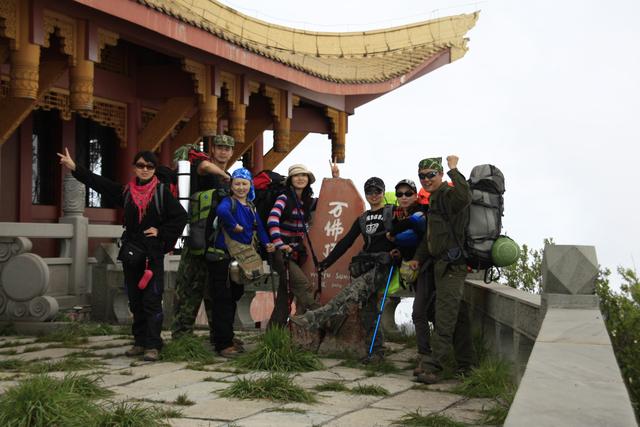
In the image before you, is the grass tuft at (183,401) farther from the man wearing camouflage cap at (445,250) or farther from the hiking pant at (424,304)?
the hiking pant at (424,304)

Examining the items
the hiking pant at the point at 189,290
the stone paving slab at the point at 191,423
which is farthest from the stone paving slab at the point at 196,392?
the hiking pant at the point at 189,290

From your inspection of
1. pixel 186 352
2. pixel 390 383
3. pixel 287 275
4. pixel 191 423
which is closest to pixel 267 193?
pixel 287 275

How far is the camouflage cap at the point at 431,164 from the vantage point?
681cm

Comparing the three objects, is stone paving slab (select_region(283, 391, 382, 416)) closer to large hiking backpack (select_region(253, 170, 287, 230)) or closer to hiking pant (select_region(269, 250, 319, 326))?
hiking pant (select_region(269, 250, 319, 326))

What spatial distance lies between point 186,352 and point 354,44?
43.3ft

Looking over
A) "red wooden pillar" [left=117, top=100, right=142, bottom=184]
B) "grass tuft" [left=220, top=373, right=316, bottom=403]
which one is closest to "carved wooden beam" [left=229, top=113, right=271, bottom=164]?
"red wooden pillar" [left=117, top=100, right=142, bottom=184]

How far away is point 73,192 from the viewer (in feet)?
36.9

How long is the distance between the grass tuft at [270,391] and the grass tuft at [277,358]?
1.01 meters

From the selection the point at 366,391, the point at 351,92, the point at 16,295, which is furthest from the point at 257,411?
A: the point at 351,92

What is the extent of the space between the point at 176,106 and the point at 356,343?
24.8 ft

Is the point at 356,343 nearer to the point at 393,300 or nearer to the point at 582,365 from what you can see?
the point at 393,300

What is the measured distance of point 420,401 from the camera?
5820 millimetres

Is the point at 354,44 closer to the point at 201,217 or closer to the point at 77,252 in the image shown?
the point at 77,252

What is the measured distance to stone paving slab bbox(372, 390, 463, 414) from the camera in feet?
18.3
